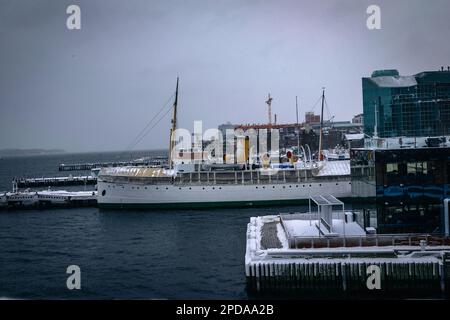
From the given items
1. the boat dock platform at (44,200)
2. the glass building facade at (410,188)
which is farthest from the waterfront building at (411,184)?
the boat dock platform at (44,200)

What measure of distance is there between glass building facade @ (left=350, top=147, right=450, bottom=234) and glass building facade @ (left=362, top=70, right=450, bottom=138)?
3.12 ft

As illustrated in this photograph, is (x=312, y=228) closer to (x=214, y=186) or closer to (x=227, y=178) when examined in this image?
(x=214, y=186)

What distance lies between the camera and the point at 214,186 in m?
36.5

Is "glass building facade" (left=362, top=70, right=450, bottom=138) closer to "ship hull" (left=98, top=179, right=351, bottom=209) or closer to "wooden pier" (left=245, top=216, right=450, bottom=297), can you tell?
"wooden pier" (left=245, top=216, right=450, bottom=297)

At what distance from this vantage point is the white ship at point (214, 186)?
36094mm

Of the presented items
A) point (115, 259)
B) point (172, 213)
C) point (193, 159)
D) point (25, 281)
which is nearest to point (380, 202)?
point (115, 259)

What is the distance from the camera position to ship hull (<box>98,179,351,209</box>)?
3606 cm

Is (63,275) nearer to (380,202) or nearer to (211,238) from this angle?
(211,238)

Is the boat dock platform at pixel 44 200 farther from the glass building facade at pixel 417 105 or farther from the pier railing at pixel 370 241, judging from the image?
the glass building facade at pixel 417 105

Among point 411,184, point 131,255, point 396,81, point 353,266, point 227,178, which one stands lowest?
point 131,255

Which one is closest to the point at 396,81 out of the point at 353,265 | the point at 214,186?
the point at 353,265

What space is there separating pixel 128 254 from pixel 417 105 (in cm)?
1502

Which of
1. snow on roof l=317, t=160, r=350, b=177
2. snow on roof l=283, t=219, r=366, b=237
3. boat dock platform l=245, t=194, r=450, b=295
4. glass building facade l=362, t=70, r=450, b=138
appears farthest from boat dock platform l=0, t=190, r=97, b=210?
glass building facade l=362, t=70, r=450, b=138

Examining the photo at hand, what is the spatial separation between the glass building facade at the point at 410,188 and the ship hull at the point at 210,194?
21.1 meters
